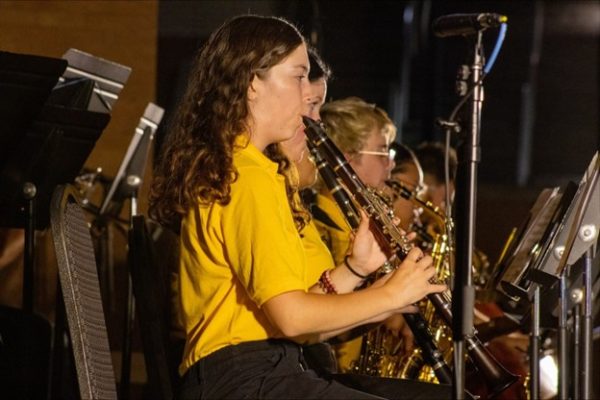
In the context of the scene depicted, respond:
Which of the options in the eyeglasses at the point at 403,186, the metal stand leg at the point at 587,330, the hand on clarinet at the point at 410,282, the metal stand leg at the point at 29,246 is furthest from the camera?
the eyeglasses at the point at 403,186

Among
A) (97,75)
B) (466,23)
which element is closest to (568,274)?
(466,23)

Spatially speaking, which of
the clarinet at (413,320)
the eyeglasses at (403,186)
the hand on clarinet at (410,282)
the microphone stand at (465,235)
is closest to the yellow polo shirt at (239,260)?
the hand on clarinet at (410,282)

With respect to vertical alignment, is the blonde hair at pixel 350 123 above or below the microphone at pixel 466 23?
below

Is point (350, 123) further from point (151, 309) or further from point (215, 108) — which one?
point (151, 309)

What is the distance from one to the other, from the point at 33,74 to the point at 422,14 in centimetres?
350

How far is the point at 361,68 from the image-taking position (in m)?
5.64

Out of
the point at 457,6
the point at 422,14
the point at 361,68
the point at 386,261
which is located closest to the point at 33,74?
the point at 386,261

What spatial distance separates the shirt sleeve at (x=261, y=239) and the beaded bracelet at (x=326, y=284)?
33 cm

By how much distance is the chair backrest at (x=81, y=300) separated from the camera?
1845 millimetres

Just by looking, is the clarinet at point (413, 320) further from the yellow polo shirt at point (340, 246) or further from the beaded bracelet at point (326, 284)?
the yellow polo shirt at point (340, 246)

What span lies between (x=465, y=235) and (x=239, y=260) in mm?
432

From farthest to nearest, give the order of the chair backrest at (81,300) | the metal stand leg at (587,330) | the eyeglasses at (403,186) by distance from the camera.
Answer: the eyeglasses at (403,186) → the metal stand leg at (587,330) → the chair backrest at (81,300)

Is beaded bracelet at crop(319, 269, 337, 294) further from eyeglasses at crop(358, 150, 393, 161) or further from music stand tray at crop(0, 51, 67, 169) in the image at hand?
eyeglasses at crop(358, 150, 393, 161)

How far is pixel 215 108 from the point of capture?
229cm
